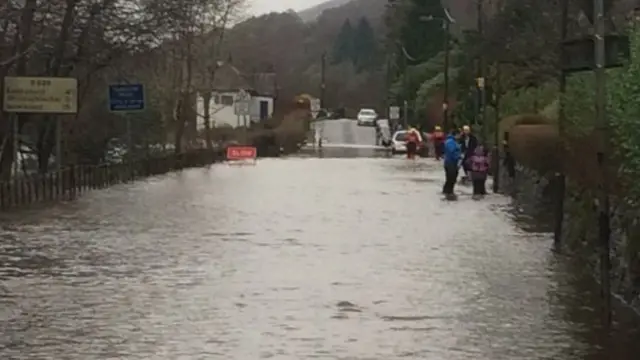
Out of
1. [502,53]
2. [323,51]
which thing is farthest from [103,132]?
[323,51]

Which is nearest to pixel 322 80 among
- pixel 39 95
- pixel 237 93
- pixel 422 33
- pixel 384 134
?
pixel 422 33

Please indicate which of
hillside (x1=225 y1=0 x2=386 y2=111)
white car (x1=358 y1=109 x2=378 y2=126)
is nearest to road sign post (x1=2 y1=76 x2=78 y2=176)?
hillside (x1=225 y1=0 x2=386 y2=111)

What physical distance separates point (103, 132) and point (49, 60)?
13662mm

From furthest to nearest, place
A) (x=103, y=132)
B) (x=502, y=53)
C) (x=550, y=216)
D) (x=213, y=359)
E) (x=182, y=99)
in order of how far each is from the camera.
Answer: (x=182, y=99) → (x=103, y=132) → (x=502, y=53) → (x=550, y=216) → (x=213, y=359)

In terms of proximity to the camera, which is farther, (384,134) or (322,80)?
(322,80)

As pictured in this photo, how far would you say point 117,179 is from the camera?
45.3 m

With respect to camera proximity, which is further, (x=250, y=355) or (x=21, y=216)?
(x=21, y=216)

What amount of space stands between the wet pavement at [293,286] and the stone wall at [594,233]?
38 centimetres

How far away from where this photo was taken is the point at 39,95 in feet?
126

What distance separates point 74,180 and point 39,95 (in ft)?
8.74

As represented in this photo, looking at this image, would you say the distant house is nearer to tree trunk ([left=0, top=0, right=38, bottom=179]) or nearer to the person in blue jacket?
tree trunk ([left=0, top=0, right=38, bottom=179])

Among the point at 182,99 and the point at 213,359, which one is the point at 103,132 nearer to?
the point at 182,99

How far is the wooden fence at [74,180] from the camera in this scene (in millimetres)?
32469

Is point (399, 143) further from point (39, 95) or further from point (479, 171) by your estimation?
point (479, 171)
